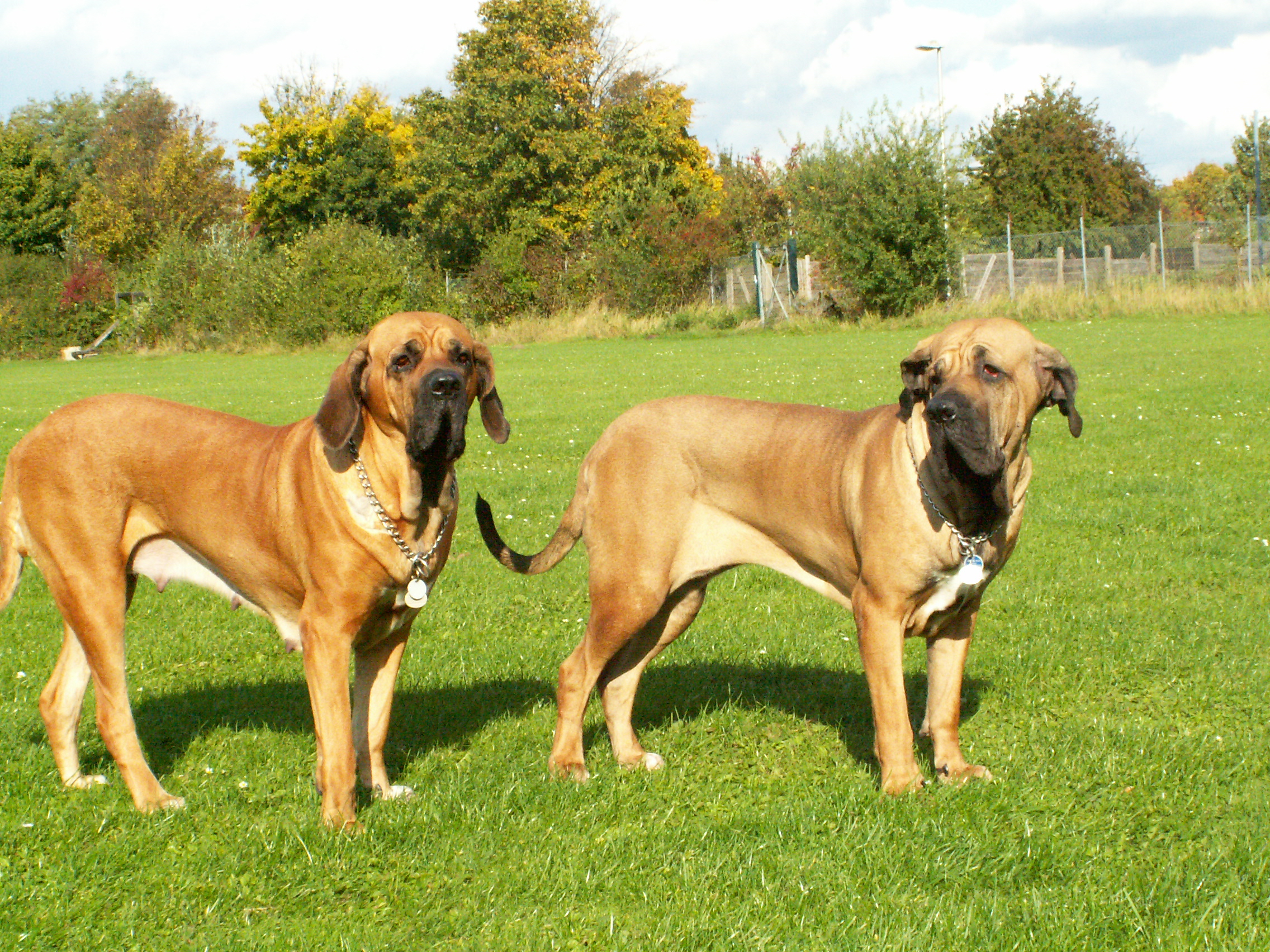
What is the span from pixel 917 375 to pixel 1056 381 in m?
0.47

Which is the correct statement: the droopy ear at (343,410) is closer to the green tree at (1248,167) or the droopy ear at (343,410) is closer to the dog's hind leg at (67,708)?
the dog's hind leg at (67,708)

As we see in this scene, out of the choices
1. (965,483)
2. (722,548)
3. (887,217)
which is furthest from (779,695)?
(887,217)

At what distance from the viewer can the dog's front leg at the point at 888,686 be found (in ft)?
13.4

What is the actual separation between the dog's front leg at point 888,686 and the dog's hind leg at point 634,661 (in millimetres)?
905

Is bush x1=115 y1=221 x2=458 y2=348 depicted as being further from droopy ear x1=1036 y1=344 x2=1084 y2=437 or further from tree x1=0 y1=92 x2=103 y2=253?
droopy ear x1=1036 y1=344 x2=1084 y2=437

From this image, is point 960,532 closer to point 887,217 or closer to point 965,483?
point 965,483

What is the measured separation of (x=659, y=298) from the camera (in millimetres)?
39094

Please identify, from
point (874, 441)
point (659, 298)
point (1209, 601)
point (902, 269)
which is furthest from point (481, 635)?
point (659, 298)

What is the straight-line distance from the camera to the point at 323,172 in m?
50.6

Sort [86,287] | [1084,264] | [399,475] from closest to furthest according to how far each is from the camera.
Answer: [399,475]
[1084,264]
[86,287]

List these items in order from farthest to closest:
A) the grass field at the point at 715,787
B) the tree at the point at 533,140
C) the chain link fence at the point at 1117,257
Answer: the tree at the point at 533,140
the chain link fence at the point at 1117,257
the grass field at the point at 715,787

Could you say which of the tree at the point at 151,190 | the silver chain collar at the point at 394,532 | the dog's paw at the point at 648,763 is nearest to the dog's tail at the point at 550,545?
the silver chain collar at the point at 394,532

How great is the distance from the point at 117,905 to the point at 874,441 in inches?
113

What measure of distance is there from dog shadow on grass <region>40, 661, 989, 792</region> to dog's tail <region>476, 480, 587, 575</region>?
2.43 feet
